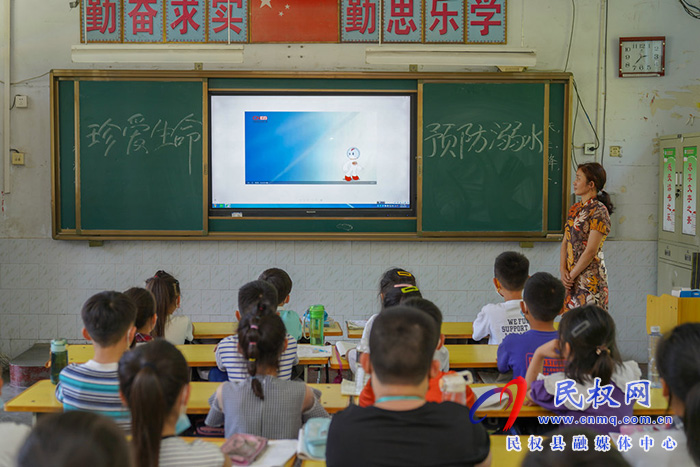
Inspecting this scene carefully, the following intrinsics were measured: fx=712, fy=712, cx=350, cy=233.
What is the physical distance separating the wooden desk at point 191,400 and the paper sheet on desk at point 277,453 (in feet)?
1.62

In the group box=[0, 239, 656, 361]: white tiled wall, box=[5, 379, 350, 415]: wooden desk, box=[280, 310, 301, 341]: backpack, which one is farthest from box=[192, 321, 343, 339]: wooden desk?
box=[0, 239, 656, 361]: white tiled wall

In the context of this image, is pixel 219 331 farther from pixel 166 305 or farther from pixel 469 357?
pixel 469 357

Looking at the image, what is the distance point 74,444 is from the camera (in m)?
1.13

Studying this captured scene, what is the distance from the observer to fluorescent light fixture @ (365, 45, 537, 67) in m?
4.95

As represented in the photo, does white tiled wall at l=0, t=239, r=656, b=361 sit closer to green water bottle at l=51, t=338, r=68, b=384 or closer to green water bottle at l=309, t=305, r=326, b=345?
green water bottle at l=309, t=305, r=326, b=345

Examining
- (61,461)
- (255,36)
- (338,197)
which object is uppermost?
(255,36)

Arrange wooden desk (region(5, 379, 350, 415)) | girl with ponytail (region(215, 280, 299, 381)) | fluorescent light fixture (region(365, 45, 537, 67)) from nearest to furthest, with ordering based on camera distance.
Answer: wooden desk (region(5, 379, 350, 415)) → girl with ponytail (region(215, 280, 299, 381)) → fluorescent light fixture (region(365, 45, 537, 67))

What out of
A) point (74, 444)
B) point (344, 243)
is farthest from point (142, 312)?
point (344, 243)

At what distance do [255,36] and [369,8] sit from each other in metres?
0.95

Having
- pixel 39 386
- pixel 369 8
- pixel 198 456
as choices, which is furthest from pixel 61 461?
pixel 369 8

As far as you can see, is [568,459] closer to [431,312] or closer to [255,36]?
[431,312]

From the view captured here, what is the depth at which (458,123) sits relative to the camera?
228 inches

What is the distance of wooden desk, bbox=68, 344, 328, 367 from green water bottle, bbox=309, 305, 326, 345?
19.5 inches

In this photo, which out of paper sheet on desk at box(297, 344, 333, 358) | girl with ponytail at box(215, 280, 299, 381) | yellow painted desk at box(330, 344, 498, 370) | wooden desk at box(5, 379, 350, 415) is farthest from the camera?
paper sheet on desk at box(297, 344, 333, 358)
